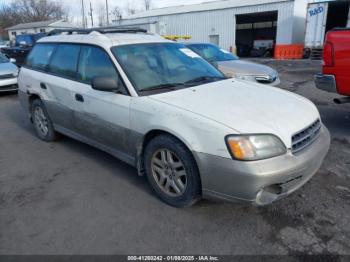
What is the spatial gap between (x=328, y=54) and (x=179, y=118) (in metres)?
3.35

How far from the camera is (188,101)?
2.91m

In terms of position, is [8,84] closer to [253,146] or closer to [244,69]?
[244,69]

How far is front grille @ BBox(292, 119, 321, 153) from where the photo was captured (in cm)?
261

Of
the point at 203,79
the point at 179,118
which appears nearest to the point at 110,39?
the point at 203,79

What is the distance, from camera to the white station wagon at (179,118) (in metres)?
2.48

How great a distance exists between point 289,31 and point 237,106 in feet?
77.1

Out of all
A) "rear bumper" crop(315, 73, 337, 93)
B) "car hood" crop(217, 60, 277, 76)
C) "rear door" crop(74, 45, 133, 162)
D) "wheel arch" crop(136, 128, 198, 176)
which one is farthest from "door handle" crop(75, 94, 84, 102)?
"car hood" crop(217, 60, 277, 76)

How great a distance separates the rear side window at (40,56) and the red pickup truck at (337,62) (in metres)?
4.35

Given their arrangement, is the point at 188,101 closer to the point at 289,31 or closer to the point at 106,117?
the point at 106,117

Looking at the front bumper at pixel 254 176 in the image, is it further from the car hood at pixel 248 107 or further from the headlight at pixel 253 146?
the car hood at pixel 248 107

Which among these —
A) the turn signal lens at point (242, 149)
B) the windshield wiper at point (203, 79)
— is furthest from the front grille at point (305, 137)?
the windshield wiper at point (203, 79)

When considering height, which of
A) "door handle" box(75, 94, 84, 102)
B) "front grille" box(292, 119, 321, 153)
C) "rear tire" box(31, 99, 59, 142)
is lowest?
"rear tire" box(31, 99, 59, 142)

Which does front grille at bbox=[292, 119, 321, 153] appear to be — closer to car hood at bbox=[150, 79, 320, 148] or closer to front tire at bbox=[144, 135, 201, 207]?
car hood at bbox=[150, 79, 320, 148]

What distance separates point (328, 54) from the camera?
4754 mm
